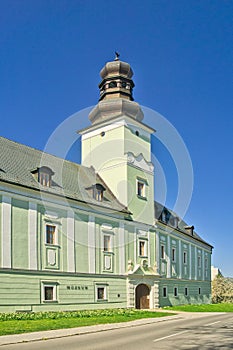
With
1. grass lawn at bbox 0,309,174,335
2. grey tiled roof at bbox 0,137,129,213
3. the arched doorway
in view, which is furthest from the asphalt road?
the arched doorway

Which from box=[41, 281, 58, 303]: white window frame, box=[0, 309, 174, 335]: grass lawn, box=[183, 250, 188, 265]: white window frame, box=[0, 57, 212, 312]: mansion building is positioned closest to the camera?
box=[0, 309, 174, 335]: grass lawn

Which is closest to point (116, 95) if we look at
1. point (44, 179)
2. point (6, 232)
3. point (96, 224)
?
point (96, 224)

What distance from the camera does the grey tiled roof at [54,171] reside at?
26.5m

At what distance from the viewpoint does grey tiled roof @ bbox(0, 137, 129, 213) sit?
2655 centimetres

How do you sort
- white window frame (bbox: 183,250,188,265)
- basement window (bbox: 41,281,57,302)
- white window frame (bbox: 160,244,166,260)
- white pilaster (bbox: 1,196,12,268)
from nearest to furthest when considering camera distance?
white pilaster (bbox: 1,196,12,268) → basement window (bbox: 41,281,57,302) → white window frame (bbox: 160,244,166,260) → white window frame (bbox: 183,250,188,265)

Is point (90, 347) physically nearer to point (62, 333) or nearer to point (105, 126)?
point (62, 333)

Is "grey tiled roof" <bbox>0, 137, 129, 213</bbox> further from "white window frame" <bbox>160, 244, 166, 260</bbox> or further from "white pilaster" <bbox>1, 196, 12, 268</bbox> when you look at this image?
"white window frame" <bbox>160, 244, 166, 260</bbox>

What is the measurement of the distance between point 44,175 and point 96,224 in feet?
18.0

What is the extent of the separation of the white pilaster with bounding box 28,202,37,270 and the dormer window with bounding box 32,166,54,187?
2037 mm

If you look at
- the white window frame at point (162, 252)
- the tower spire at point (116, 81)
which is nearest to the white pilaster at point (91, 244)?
the white window frame at point (162, 252)

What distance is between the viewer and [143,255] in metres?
35.8

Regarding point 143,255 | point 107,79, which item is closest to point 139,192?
point 143,255

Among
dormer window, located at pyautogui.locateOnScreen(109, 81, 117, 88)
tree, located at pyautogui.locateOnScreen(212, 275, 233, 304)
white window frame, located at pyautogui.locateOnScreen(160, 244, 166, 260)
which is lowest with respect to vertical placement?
tree, located at pyautogui.locateOnScreen(212, 275, 233, 304)

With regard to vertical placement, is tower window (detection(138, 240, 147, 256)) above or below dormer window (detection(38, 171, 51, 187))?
below
